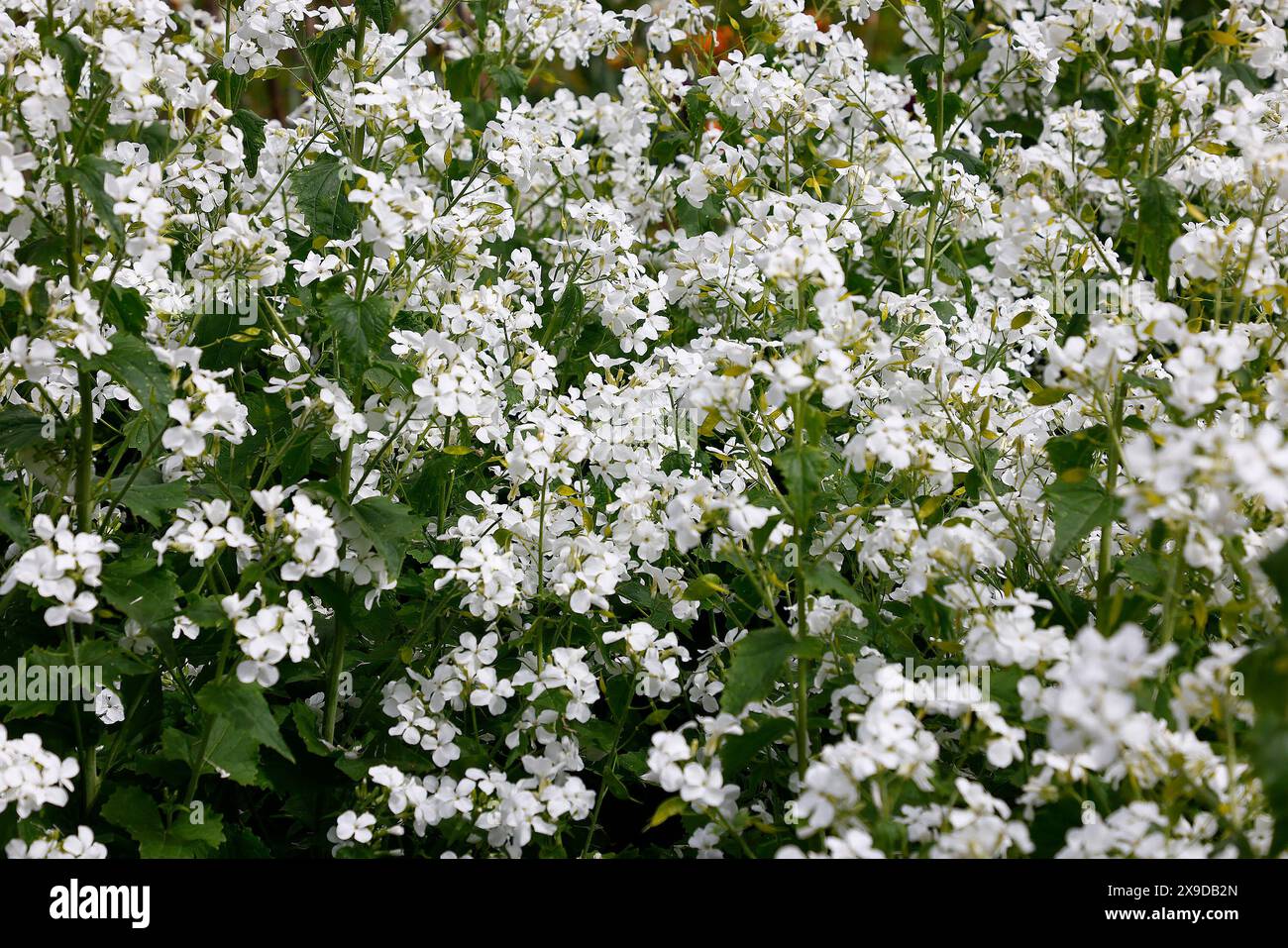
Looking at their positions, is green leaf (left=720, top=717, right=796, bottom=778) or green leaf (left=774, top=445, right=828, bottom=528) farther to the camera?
green leaf (left=720, top=717, right=796, bottom=778)

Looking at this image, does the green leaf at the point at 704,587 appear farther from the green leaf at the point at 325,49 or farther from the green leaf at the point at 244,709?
the green leaf at the point at 325,49

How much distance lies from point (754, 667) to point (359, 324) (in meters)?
1.13

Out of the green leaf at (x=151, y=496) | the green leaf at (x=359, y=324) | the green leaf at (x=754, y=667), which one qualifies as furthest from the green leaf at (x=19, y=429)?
the green leaf at (x=754, y=667)

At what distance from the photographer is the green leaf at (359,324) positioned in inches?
105

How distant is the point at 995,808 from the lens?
7.45ft

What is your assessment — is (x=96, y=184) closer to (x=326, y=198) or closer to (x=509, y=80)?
(x=326, y=198)

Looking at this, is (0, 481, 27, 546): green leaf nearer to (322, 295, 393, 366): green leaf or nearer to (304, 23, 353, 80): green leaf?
(322, 295, 393, 366): green leaf

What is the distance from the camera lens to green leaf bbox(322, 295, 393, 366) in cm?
266

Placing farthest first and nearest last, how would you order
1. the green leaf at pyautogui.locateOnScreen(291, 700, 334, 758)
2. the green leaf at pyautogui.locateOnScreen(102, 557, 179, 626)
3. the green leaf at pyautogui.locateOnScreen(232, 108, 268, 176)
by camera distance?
the green leaf at pyautogui.locateOnScreen(232, 108, 268, 176), the green leaf at pyautogui.locateOnScreen(291, 700, 334, 758), the green leaf at pyautogui.locateOnScreen(102, 557, 179, 626)

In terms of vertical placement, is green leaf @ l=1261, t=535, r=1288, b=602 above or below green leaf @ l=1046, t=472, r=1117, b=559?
below

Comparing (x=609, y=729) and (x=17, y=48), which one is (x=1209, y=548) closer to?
(x=609, y=729)

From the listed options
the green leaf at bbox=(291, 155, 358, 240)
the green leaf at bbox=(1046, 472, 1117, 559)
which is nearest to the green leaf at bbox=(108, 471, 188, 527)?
the green leaf at bbox=(291, 155, 358, 240)

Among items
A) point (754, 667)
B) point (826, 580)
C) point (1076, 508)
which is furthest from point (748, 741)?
point (1076, 508)
